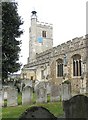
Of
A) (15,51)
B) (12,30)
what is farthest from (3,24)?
(15,51)

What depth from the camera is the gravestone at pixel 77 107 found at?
5.31 meters

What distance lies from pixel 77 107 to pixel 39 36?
41801 mm

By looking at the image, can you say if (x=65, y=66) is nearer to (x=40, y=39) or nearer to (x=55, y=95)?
(x=55, y=95)

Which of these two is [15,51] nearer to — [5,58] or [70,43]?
[5,58]

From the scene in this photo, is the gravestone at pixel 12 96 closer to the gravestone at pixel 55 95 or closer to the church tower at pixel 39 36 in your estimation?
the gravestone at pixel 55 95

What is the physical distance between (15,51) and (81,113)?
765 cm

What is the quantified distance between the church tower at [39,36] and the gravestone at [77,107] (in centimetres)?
3841

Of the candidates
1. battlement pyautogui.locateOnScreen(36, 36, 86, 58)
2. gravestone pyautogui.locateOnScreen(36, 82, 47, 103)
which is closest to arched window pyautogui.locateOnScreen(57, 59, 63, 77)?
battlement pyautogui.locateOnScreen(36, 36, 86, 58)

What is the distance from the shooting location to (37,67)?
35.7m

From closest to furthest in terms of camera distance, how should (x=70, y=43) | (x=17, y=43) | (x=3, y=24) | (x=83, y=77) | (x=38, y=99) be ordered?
(x=3, y=24), (x=17, y=43), (x=38, y=99), (x=83, y=77), (x=70, y=43)

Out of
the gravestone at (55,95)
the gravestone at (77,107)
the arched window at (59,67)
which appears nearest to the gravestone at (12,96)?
the gravestone at (55,95)

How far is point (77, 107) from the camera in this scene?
5.35 metres

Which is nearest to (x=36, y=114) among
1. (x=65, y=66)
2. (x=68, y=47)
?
(x=68, y=47)

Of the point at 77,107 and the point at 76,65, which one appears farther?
the point at 76,65
